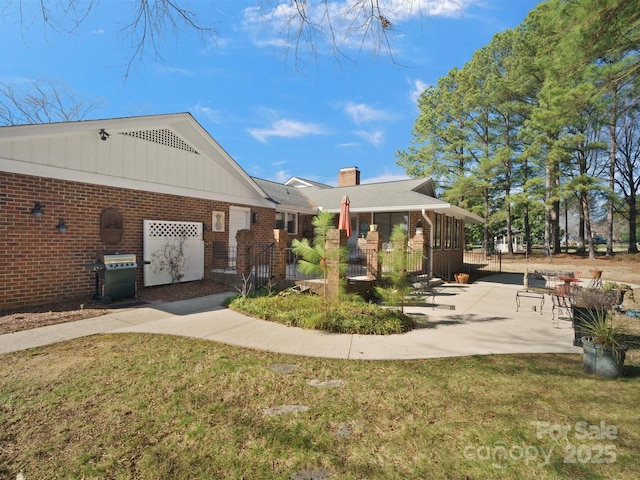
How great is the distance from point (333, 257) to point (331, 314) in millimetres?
1159

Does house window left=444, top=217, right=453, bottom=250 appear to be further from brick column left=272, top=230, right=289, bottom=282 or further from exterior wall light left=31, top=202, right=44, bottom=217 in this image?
exterior wall light left=31, top=202, right=44, bottom=217

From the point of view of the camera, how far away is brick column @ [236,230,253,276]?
9273 millimetres

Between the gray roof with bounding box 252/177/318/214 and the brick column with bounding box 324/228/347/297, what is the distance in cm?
779

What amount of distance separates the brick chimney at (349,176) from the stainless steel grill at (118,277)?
16423 millimetres

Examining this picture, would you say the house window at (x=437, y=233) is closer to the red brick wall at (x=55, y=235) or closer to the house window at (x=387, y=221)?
the house window at (x=387, y=221)

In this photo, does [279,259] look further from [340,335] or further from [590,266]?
[590,266]

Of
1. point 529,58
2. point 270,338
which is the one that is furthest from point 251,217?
point 529,58

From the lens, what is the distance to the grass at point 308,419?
237cm

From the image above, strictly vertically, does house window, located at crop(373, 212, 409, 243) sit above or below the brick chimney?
below

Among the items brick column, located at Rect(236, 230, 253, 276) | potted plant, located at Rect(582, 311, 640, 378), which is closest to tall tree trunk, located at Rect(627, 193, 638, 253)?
potted plant, located at Rect(582, 311, 640, 378)

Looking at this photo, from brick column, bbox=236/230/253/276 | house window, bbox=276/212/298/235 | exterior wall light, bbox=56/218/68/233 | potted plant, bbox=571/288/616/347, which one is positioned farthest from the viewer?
house window, bbox=276/212/298/235

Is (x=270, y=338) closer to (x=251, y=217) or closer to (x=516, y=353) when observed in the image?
(x=516, y=353)

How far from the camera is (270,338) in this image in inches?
216

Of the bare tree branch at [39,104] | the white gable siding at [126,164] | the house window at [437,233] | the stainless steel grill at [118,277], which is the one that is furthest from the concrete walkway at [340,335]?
the bare tree branch at [39,104]
